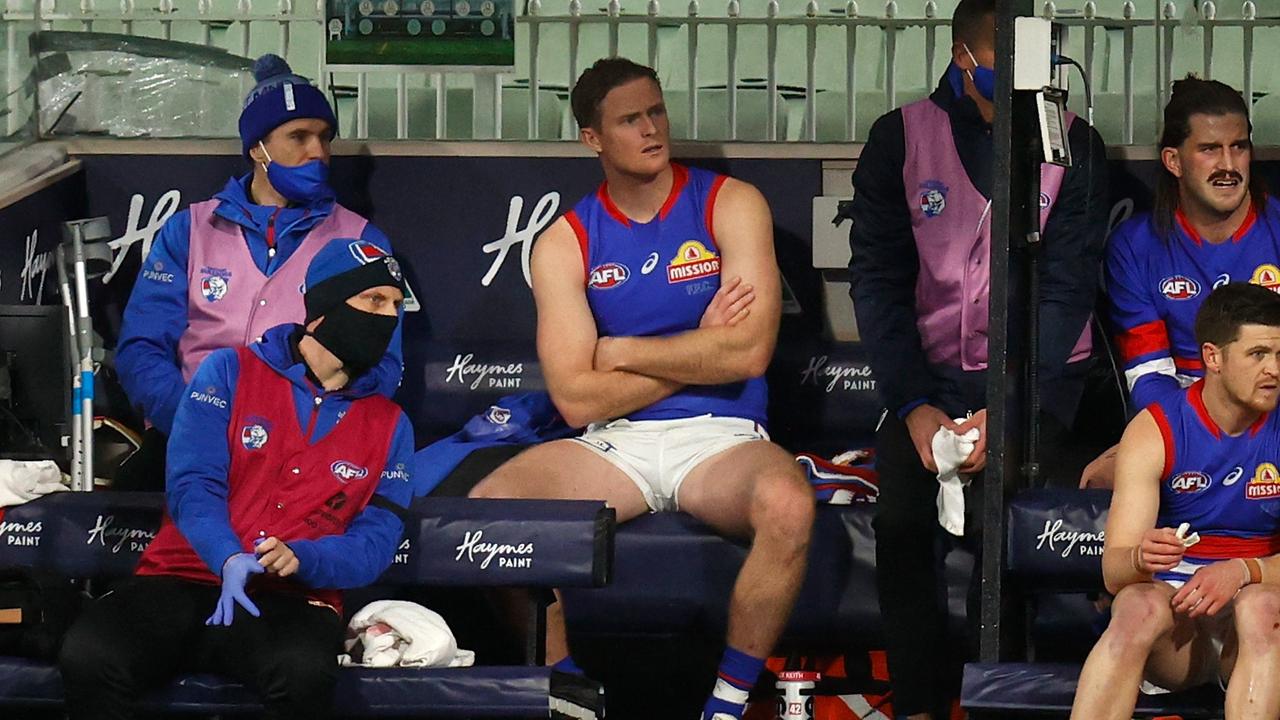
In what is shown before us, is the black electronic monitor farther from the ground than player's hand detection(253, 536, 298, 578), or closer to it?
farther from the ground

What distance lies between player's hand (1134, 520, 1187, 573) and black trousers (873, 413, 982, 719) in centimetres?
78

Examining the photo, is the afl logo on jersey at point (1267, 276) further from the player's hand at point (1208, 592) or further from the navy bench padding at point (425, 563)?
the navy bench padding at point (425, 563)

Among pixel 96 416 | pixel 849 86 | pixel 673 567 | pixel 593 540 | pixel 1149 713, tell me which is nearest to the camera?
pixel 1149 713

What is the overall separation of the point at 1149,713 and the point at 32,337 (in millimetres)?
3099

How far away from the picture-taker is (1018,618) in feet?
16.1

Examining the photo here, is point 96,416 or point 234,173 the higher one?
point 234,173

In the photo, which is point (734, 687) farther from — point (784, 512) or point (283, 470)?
point (283, 470)

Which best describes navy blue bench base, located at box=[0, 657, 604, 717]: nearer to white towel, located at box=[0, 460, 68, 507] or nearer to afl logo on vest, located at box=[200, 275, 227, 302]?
white towel, located at box=[0, 460, 68, 507]

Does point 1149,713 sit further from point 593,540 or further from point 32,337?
point 32,337

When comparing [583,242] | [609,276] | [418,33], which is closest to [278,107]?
[418,33]

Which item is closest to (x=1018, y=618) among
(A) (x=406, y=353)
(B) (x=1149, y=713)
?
(B) (x=1149, y=713)

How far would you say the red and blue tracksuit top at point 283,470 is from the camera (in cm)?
459

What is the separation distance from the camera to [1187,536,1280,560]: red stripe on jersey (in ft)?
15.0

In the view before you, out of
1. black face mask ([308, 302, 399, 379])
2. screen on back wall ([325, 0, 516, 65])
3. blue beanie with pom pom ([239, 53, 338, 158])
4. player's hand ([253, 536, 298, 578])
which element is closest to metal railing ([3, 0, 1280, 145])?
screen on back wall ([325, 0, 516, 65])
